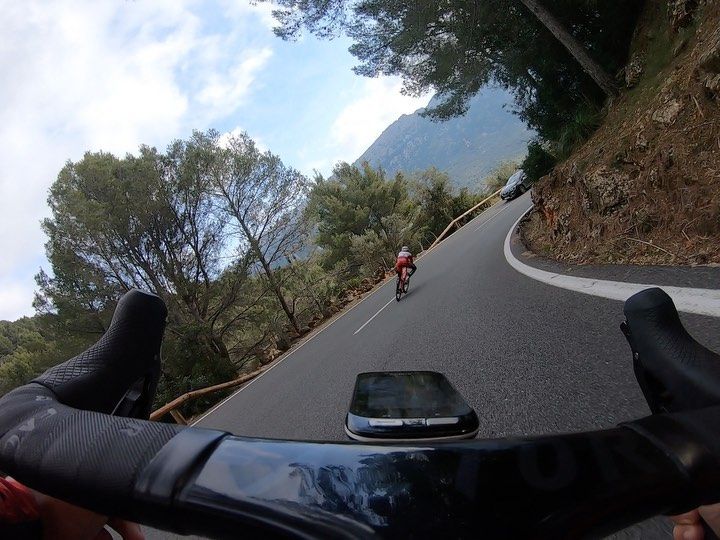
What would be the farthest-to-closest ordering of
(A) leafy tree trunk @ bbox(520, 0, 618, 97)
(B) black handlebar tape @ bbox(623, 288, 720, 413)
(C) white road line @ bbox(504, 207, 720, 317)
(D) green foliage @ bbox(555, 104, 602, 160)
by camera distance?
(D) green foliage @ bbox(555, 104, 602, 160)
(A) leafy tree trunk @ bbox(520, 0, 618, 97)
(C) white road line @ bbox(504, 207, 720, 317)
(B) black handlebar tape @ bbox(623, 288, 720, 413)

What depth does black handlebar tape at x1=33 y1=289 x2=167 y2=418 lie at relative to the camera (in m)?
1.09

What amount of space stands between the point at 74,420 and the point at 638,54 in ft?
37.2

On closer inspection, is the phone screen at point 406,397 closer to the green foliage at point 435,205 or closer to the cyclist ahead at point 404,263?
the cyclist ahead at point 404,263

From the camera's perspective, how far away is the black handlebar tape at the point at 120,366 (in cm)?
109

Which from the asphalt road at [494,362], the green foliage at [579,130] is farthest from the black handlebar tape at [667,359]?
the green foliage at [579,130]

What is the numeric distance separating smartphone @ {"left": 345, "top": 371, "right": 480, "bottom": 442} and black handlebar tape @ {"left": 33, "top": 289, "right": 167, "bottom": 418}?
880 mm

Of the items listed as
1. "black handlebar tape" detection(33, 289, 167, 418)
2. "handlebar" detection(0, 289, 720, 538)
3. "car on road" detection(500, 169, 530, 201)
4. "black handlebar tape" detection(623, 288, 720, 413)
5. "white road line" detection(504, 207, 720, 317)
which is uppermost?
"black handlebar tape" detection(33, 289, 167, 418)

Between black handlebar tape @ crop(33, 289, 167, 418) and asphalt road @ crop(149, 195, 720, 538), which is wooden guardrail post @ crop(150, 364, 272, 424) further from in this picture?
black handlebar tape @ crop(33, 289, 167, 418)

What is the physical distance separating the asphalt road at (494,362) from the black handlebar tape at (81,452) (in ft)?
8.48

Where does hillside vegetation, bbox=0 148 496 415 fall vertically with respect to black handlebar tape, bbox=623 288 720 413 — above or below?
above

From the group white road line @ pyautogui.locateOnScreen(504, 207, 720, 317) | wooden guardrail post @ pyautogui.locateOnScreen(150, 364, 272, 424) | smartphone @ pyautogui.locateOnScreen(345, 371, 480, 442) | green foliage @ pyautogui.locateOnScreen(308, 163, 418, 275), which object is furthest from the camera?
green foliage @ pyautogui.locateOnScreen(308, 163, 418, 275)

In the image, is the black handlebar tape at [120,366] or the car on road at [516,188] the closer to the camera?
the black handlebar tape at [120,366]

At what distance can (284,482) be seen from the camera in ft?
1.89

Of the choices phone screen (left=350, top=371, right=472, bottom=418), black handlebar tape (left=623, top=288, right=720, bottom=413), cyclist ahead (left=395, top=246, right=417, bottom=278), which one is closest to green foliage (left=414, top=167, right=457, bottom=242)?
cyclist ahead (left=395, top=246, right=417, bottom=278)
